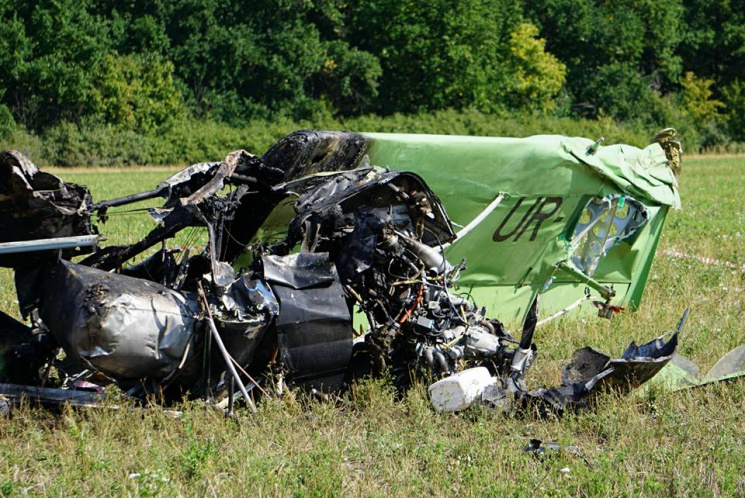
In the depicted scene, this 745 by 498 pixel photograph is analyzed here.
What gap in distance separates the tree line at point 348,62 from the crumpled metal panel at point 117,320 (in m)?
36.4

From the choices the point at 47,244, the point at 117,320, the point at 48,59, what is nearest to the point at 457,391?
the point at 117,320

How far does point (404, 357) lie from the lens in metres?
6.01

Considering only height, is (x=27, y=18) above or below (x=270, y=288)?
below

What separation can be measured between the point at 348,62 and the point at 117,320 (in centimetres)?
4481

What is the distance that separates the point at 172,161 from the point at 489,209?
3499cm

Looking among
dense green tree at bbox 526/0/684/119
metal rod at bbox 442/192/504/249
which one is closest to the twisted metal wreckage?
metal rod at bbox 442/192/504/249

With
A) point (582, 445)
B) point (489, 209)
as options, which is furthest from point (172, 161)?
point (582, 445)

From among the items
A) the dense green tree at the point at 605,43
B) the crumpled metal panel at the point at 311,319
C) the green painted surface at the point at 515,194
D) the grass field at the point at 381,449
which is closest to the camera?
the grass field at the point at 381,449

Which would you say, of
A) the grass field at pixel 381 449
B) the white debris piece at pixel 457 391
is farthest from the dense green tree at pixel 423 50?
the grass field at pixel 381 449

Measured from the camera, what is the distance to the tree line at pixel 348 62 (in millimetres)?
41000

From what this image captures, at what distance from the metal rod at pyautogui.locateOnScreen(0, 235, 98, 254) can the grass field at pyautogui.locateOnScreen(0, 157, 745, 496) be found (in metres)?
0.90

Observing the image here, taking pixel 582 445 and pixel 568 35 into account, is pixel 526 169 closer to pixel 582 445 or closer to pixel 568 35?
pixel 582 445

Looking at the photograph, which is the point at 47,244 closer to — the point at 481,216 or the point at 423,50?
the point at 481,216

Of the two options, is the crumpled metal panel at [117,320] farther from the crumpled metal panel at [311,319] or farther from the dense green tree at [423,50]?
the dense green tree at [423,50]
